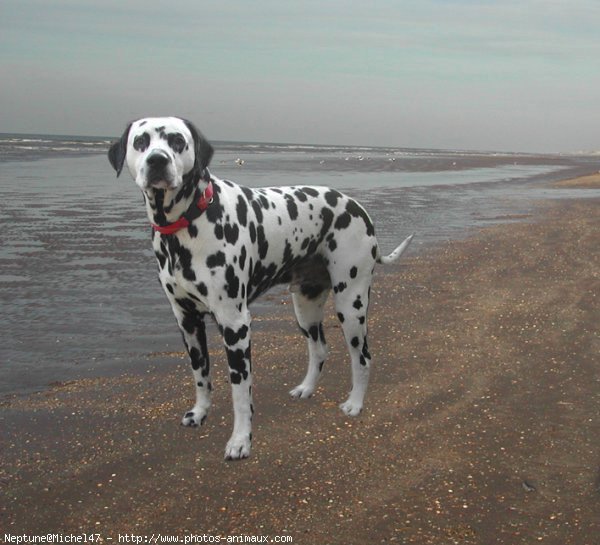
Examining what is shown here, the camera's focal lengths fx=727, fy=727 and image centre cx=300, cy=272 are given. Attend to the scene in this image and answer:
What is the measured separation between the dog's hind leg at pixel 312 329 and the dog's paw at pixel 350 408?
0.40 m

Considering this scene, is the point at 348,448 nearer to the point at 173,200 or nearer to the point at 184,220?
the point at 184,220

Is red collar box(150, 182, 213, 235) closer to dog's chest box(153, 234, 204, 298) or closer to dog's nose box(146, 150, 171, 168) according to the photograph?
dog's chest box(153, 234, 204, 298)

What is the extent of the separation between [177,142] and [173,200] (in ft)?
1.30

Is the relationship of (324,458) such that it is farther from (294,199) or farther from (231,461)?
(294,199)

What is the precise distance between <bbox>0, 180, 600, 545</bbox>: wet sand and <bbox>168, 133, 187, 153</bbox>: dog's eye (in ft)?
7.14

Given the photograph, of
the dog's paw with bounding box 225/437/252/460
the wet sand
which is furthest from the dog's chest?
the wet sand

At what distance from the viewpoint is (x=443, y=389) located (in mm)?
6480

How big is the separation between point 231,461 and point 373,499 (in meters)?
1.10

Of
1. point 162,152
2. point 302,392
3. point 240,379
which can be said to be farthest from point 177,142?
point 302,392

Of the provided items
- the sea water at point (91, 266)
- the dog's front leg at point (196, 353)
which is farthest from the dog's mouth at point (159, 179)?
the sea water at point (91, 266)

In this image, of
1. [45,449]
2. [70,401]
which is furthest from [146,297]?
[45,449]

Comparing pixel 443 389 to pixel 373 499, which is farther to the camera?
pixel 443 389

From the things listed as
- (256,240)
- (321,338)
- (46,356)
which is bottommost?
(46,356)

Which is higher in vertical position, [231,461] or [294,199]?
[294,199]
